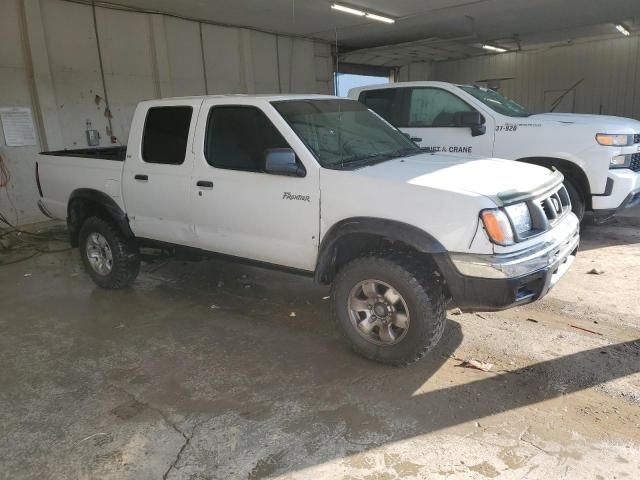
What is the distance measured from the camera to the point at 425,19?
471 inches

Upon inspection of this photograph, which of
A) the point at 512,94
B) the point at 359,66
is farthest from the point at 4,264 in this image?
the point at 512,94

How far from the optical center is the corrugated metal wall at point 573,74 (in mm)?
15617

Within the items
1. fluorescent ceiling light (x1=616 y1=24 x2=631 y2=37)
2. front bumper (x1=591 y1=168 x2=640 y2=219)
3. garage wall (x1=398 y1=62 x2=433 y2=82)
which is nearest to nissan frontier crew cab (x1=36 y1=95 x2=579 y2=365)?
front bumper (x1=591 y1=168 x2=640 y2=219)

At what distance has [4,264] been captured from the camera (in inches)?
270

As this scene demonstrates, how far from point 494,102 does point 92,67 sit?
289 inches

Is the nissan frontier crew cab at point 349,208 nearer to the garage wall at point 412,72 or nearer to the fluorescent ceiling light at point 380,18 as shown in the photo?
the fluorescent ceiling light at point 380,18

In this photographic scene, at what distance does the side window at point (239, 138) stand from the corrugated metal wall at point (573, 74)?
51.2 ft

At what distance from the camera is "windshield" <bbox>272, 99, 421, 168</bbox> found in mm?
3896

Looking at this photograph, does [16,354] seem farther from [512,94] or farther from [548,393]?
[512,94]

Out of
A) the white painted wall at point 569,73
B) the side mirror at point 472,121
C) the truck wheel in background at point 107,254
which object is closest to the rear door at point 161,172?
the truck wheel in background at point 107,254

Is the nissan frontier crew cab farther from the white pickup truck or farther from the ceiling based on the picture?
the ceiling

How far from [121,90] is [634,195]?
29.8 feet

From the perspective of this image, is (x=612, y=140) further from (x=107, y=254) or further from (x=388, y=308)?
(x=107, y=254)

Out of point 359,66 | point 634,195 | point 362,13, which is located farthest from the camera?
point 359,66
